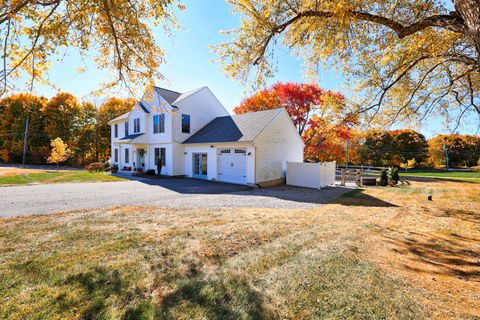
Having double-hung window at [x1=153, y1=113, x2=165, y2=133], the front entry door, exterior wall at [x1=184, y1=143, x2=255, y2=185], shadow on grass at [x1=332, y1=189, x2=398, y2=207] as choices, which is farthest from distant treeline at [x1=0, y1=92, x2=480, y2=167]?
shadow on grass at [x1=332, y1=189, x2=398, y2=207]

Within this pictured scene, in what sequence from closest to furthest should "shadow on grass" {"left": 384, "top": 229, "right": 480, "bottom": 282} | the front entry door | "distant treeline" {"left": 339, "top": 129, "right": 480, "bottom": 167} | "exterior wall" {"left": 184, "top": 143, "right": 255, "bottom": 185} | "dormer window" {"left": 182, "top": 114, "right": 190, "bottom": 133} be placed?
"shadow on grass" {"left": 384, "top": 229, "right": 480, "bottom": 282} → "exterior wall" {"left": 184, "top": 143, "right": 255, "bottom": 185} → the front entry door → "dormer window" {"left": 182, "top": 114, "right": 190, "bottom": 133} → "distant treeline" {"left": 339, "top": 129, "right": 480, "bottom": 167}

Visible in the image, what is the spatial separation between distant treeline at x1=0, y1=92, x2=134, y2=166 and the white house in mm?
15634

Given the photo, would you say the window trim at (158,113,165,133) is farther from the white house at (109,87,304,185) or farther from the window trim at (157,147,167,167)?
the window trim at (157,147,167,167)

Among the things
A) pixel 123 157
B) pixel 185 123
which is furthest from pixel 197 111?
pixel 123 157

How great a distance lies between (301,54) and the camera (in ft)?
24.1

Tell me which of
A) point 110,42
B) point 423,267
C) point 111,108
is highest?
point 111,108

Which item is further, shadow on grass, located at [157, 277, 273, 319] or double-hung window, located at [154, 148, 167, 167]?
double-hung window, located at [154, 148, 167, 167]

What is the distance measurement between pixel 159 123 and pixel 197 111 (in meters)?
3.52

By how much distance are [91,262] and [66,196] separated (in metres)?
8.05

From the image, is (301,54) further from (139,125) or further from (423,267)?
(139,125)

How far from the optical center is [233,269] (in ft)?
10.9

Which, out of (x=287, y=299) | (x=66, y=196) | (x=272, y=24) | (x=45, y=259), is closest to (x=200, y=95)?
(x=66, y=196)

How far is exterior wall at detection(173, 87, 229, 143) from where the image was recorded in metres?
18.5

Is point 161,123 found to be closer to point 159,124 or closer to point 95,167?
point 159,124
